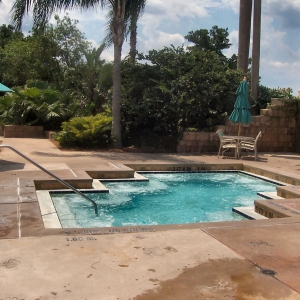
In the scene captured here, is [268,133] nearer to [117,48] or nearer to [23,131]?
[117,48]

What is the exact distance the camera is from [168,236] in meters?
4.66

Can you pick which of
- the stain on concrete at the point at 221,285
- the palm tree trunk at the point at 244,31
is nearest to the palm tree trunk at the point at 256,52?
the palm tree trunk at the point at 244,31

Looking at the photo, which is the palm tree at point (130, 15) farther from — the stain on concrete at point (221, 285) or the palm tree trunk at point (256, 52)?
the stain on concrete at point (221, 285)

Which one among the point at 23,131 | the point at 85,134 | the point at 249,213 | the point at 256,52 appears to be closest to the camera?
the point at 249,213

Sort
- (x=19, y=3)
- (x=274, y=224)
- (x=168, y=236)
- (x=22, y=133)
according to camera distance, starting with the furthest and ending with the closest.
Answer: (x=22, y=133) → (x=19, y=3) → (x=274, y=224) → (x=168, y=236)

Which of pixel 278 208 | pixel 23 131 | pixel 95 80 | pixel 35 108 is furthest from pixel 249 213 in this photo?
pixel 95 80

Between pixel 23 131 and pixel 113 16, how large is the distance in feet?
24.4

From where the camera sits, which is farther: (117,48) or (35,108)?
(35,108)

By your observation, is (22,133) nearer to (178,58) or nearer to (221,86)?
(178,58)

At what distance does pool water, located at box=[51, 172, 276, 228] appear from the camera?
700cm

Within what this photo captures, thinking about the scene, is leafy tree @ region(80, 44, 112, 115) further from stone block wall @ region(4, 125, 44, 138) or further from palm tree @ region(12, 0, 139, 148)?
palm tree @ region(12, 0, 139, 148)

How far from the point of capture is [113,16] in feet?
48.3

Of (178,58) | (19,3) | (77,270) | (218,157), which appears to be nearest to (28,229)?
(77,270)

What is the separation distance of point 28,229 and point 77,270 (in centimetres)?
140
